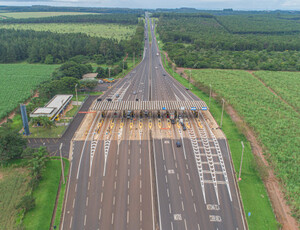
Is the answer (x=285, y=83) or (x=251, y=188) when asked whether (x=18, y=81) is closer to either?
(x=251, y=188)

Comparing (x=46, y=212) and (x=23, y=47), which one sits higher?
(x=23, y=47)

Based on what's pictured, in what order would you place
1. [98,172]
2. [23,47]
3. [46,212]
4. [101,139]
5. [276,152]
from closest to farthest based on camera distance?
1. [46,212]
2. [98,172]
3. [276,152]
4. [101,139]
5. [23,47]

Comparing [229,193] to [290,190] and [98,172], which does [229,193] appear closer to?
[290,190]

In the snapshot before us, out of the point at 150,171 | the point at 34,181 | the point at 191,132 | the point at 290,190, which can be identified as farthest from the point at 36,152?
the point at 290,190

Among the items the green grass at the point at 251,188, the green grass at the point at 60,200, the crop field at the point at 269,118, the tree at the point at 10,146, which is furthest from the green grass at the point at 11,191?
the crop field at the point at 269,118

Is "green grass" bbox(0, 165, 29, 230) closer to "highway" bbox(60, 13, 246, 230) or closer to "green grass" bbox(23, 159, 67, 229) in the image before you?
"green grass" bbox(23, 159, 67, 229)

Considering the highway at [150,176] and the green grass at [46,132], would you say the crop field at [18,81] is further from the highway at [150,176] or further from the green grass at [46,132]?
the highway at [150,176]

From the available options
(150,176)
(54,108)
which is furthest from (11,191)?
(54,108)

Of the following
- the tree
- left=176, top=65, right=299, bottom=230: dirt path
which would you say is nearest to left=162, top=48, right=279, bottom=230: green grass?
left=176, top=65, right=299, bottom=230: dirt path
